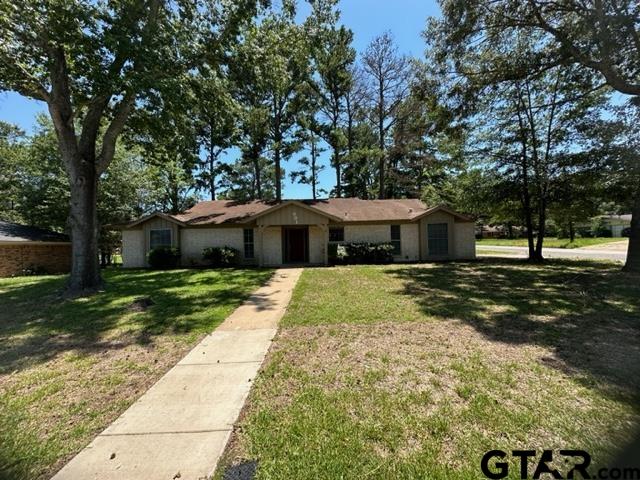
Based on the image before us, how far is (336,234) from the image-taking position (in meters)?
18.7

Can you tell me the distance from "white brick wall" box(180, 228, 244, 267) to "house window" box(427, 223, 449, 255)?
11.0 meters

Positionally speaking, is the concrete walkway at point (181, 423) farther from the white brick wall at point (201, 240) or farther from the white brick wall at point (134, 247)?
the white brick wall at point (134, 247)

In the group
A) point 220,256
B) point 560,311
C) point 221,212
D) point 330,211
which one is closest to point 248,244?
point 220,256

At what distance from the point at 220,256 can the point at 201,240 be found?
169 centimetres

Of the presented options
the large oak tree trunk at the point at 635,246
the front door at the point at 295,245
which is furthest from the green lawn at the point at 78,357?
the large oak tree trunk at the point at 635,246

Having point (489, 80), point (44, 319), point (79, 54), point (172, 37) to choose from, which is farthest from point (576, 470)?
point (489, 80)

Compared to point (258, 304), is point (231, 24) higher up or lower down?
higher up

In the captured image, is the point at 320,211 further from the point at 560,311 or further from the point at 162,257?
the point at 560,311

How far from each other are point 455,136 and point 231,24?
10.4m

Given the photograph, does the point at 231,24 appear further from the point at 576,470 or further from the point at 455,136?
the point at 576,470

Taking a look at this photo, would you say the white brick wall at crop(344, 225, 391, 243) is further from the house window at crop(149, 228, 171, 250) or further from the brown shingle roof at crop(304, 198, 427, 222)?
the house window at crop(149, 228, 171, 250)

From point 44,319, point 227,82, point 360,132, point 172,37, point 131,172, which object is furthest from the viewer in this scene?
point 360,132

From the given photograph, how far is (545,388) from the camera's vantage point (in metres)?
3.61

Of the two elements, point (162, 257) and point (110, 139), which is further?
point (162, 257)
